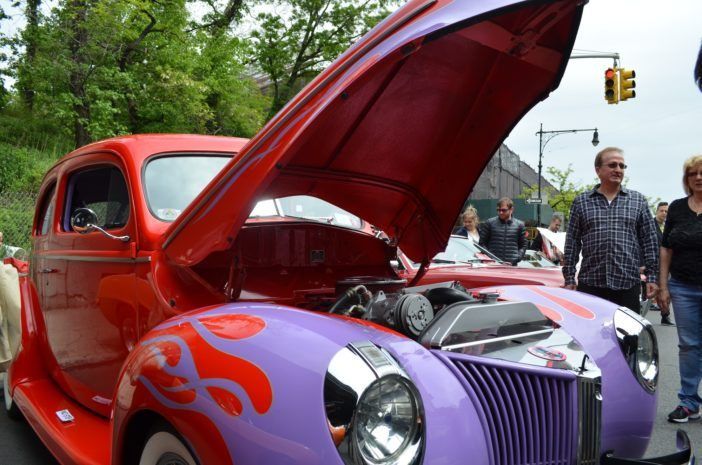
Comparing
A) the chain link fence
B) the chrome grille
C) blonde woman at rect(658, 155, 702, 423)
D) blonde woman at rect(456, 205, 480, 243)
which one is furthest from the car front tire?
the chain link fence

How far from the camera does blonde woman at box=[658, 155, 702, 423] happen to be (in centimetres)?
427

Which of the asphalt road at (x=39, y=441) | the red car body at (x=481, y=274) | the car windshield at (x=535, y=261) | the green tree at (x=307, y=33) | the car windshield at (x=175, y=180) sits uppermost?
the green tree at (x=307, y=33)

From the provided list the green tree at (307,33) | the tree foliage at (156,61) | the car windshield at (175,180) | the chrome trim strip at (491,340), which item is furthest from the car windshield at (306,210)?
the green tree at (307,33)

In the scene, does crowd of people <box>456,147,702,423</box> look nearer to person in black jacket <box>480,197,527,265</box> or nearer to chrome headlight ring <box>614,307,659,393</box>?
chrome headlight ring <box>614,307,659,393</box>

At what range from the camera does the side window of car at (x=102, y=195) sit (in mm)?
3285

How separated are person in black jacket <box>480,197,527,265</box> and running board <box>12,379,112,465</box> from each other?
19.1 ft

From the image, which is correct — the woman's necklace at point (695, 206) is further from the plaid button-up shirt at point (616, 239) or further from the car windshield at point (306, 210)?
the car windshield at point (306, 210)

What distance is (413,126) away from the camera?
2.88 meters

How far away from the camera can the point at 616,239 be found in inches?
167

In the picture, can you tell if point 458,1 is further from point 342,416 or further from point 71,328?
point 71,328

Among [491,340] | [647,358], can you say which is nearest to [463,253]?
[647,358]

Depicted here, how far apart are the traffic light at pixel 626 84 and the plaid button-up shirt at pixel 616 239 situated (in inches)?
446

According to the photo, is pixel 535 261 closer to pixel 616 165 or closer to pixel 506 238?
pixel 506 238

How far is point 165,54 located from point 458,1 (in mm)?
15207
